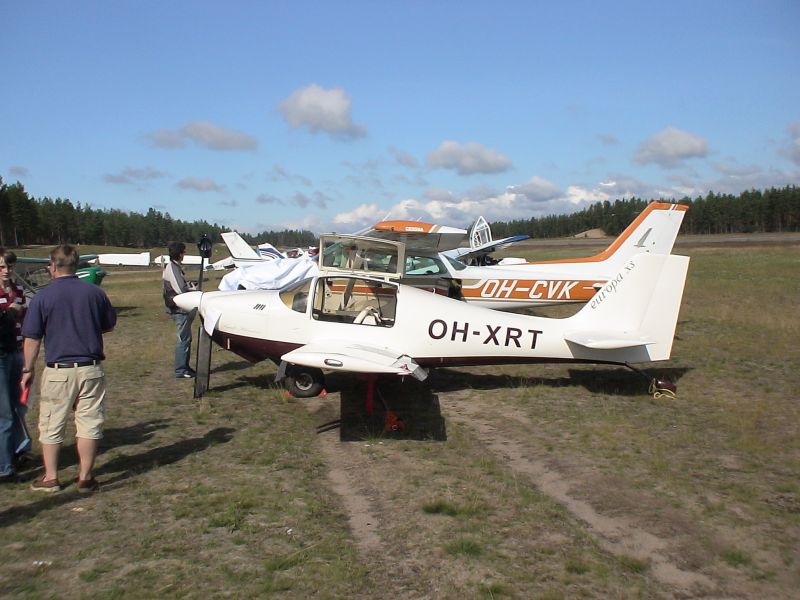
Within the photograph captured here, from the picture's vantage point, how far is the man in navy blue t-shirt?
4.20m

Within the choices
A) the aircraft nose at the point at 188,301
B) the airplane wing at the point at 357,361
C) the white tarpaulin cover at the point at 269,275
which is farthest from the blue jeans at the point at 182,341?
the white tarpaulin cover at the point at 269,275

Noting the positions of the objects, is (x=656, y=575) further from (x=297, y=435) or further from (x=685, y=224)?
(x=685, y=224)

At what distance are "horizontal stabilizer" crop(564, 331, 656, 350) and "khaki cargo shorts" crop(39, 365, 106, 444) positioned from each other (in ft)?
17.3

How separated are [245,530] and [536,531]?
2.01 m

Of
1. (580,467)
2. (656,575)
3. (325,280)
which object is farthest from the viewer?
(325,280)

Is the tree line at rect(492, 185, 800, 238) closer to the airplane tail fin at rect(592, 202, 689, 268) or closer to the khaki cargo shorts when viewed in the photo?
the airplane tail fin at rect(592, 202, 689, 268)

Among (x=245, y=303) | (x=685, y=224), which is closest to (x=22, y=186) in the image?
(x=245, y=303)

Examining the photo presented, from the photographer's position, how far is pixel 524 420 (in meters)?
6.64

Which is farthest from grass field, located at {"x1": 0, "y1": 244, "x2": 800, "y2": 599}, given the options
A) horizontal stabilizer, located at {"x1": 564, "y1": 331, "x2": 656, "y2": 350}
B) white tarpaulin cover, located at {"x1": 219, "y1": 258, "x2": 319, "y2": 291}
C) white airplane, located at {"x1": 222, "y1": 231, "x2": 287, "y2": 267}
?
white airplane, located at {"x1": 222, "y1": 231, "x2": 287, "y2": 267}

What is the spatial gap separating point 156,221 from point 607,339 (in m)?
118

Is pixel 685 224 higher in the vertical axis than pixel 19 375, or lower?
higher

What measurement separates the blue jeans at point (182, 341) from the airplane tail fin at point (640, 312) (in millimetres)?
5263

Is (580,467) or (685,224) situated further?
(685,224)

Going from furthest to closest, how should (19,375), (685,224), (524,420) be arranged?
1. (685,224)
2. (524,420)
3. (19,375)
